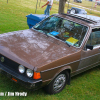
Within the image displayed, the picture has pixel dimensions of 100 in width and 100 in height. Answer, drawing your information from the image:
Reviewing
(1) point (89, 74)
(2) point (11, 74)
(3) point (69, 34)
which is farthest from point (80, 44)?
(2) point (11, 74)

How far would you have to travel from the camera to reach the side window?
13.9 feet

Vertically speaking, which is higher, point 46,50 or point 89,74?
point 46,50

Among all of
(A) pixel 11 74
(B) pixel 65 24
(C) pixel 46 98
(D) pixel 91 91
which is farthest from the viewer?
(B) pixel 65 24

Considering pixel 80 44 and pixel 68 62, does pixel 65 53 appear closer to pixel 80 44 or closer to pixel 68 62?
pixel 68 62

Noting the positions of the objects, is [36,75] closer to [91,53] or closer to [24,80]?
[24,80]

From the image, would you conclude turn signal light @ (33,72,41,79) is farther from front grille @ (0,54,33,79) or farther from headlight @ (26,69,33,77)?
front grille @ (0,54,33,79)

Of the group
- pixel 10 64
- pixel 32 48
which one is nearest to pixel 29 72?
pixel 10 64

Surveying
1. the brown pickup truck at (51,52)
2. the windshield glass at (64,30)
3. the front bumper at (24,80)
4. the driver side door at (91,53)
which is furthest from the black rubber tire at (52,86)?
the windshield glass at (64,30)

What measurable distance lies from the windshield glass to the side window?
0.83 feet

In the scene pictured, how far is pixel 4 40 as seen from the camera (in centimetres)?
378

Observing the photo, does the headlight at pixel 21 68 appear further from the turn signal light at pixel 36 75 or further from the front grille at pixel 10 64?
the turn signal light at pixel 36 75

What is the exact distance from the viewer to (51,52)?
3.50 metres

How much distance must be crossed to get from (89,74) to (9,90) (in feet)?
8.87

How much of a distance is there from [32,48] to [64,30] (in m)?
1.27
